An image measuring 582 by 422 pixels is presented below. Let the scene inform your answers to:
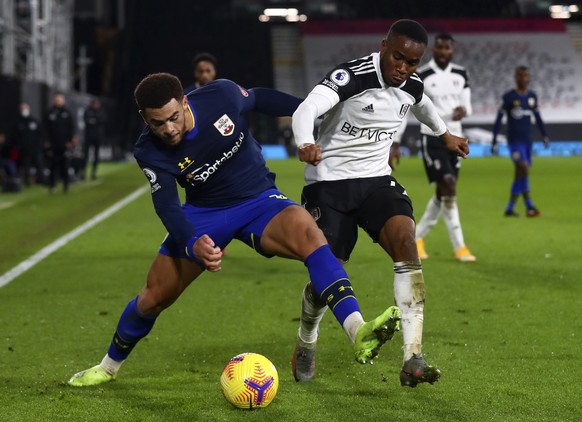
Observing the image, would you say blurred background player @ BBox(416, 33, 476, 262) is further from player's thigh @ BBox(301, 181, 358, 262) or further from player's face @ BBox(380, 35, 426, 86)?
player's face @ BBox(380, 35, 426, 86)

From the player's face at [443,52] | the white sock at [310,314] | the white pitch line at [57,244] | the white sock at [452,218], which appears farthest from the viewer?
the player's face at [443,52]

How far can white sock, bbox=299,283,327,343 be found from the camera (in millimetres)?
5582

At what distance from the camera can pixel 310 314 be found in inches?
222

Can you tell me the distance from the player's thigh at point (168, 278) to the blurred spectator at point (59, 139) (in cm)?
1739

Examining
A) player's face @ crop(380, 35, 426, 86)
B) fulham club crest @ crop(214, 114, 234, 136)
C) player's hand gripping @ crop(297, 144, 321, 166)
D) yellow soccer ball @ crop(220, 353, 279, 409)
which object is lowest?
→ yellow soccer ball @ crop(220, 353, 279, 409)

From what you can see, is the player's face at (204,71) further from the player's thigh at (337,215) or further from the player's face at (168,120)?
the player's face at (168,120)

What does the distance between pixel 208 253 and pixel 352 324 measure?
2.51 ft

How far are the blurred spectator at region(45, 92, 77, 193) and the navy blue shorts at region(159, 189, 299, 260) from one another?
17458 mm

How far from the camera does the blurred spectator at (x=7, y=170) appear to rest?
→ 73.6 feet

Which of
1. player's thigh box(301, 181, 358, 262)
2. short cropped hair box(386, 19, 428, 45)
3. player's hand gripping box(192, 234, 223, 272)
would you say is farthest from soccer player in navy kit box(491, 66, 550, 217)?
player's hand gripping box(192, 234, 223, 272)

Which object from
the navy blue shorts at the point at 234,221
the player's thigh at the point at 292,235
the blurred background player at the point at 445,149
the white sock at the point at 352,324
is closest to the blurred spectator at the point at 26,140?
the blurred background player at the point at 445,149

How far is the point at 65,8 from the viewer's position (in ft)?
118

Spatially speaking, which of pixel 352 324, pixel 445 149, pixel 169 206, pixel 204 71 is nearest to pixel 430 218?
pixel 445 149

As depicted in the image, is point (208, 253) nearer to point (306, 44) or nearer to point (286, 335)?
point (286, 335)
